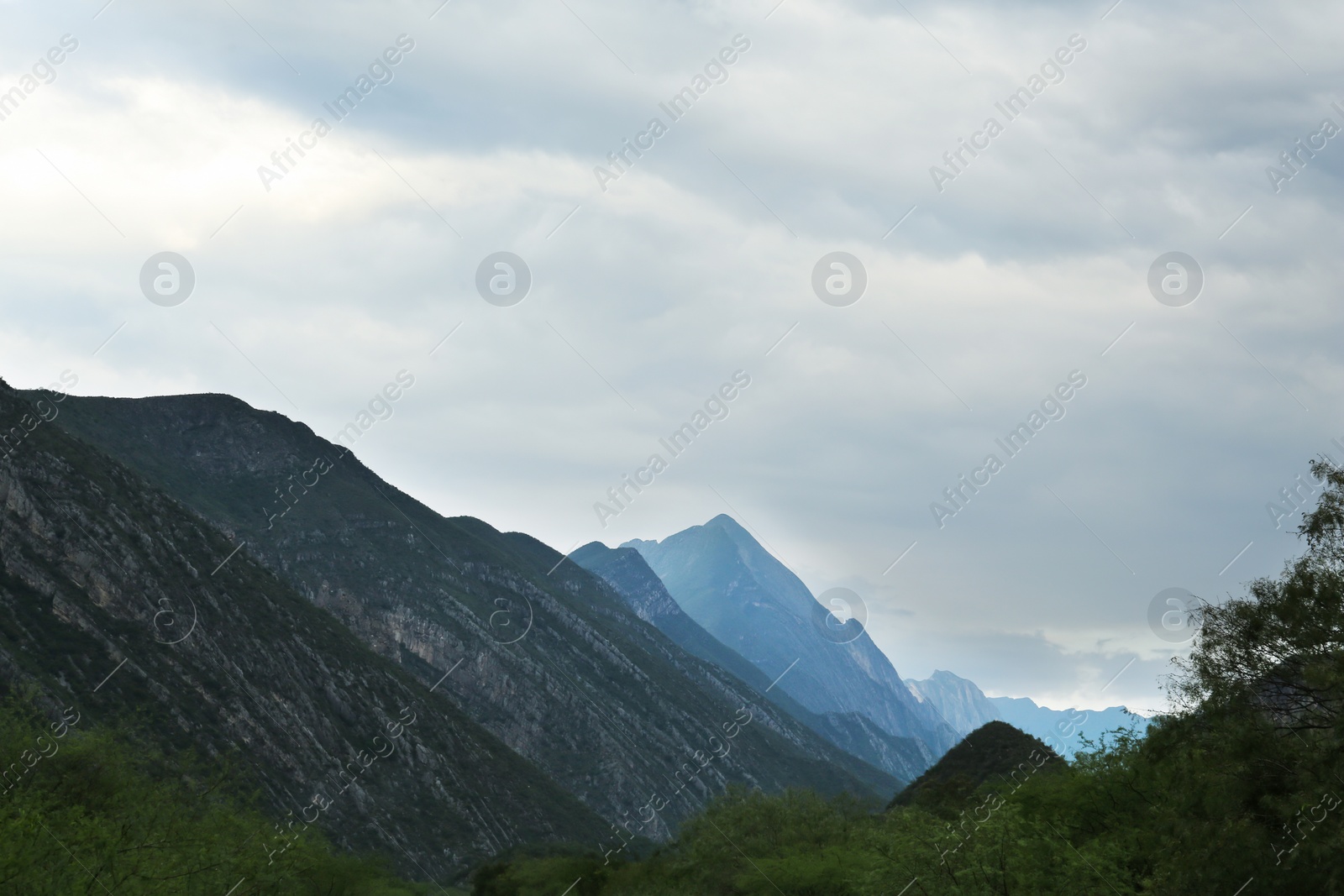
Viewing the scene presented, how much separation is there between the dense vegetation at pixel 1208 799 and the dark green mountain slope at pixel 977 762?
162 feet

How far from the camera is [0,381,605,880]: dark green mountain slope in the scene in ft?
283

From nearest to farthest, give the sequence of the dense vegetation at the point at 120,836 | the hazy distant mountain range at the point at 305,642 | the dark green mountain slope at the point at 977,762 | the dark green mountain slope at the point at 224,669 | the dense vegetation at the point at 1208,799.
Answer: the dense vegetation at the point at 1208,799
the dense vegetation at the point at 120,836
the dark green mountain slope at the point at 224,669
the hazy distant mountain range at the point at 305,642
the dark green mountain slope at the point at 977,762

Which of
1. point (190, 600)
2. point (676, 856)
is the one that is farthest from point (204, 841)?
point (190, 600)

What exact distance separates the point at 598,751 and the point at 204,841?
130285 millimetres

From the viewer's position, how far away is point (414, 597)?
6757 inches

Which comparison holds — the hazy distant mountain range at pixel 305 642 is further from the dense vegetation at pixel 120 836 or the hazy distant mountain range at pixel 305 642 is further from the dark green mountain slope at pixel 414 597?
the dense vegetation at pixel 120 836

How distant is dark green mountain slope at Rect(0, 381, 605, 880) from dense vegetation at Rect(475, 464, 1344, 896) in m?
63.6

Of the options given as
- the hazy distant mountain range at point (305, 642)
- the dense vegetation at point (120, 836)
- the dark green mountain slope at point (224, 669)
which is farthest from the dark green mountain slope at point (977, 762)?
the dense vegetation at point (120, 836)

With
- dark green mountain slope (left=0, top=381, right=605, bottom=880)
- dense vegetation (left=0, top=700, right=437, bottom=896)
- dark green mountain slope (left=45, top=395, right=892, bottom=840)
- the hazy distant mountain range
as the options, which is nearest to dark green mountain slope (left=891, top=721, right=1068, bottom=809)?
the hazy distant mountain range

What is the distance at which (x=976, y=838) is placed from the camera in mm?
35500

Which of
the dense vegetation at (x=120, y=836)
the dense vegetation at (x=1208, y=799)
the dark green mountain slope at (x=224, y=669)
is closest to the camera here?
the dense vegetation at (x=1208, y=799)

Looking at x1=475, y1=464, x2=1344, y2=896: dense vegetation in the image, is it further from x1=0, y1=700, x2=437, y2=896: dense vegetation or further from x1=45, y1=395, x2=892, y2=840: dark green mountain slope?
x1=45, y1=395, x2=892, y2=840: dark green mountain slope

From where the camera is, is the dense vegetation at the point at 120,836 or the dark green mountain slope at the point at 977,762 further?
the dark green mountain slope at the point at 977,762

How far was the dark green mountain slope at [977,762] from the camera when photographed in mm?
97062
